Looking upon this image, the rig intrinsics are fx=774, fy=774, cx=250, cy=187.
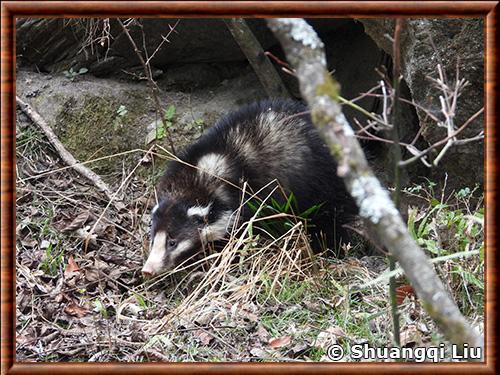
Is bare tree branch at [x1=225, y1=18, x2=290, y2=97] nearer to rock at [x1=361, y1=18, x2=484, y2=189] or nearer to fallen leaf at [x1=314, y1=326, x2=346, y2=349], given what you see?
rock at [x1=361, y1=18, x2=484, y2=189]

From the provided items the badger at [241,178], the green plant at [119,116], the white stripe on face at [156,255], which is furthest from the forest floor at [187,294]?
the green plant at [119,116]

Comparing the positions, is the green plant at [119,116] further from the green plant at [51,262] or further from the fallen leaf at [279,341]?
the fallen leaf at [279,341]

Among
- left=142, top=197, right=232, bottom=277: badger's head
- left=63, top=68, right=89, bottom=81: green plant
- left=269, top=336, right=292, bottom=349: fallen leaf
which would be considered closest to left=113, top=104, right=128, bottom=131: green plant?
left=63, top=68, right=89, bottom=81: green plant

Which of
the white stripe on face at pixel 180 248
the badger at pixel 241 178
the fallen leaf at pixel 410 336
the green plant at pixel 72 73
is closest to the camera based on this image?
the fallen leaf at pixel 410 336

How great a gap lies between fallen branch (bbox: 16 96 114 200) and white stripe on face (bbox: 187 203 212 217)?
0.96 metres

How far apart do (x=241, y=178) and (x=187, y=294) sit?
102 centimetres

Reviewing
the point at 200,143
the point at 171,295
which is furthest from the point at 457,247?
the point at 200,143

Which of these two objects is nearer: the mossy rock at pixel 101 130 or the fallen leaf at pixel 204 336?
the fallen leaf at pixel 204 336

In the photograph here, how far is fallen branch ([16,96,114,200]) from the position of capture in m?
6.54

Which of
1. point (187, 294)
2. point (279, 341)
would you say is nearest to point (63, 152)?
point (187, 294)

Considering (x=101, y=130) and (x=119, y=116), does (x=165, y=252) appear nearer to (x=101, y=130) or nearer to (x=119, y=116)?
(x=101, y=130)

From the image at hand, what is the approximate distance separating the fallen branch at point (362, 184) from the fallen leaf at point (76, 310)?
2.75 meters

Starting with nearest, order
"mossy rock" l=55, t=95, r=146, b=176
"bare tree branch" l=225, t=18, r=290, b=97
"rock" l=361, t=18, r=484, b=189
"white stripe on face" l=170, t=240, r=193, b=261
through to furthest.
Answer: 1. "rock" l=361, t=18, r=484, b=189
2. "white stripe on face" l=170, t=240, r=193, b=261
3. "bare tree branch" l=225, t=18, r=290, b=97
4. "mossy rock" l=55, t=95, r=146, b=176

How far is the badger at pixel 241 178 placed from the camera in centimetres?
569
